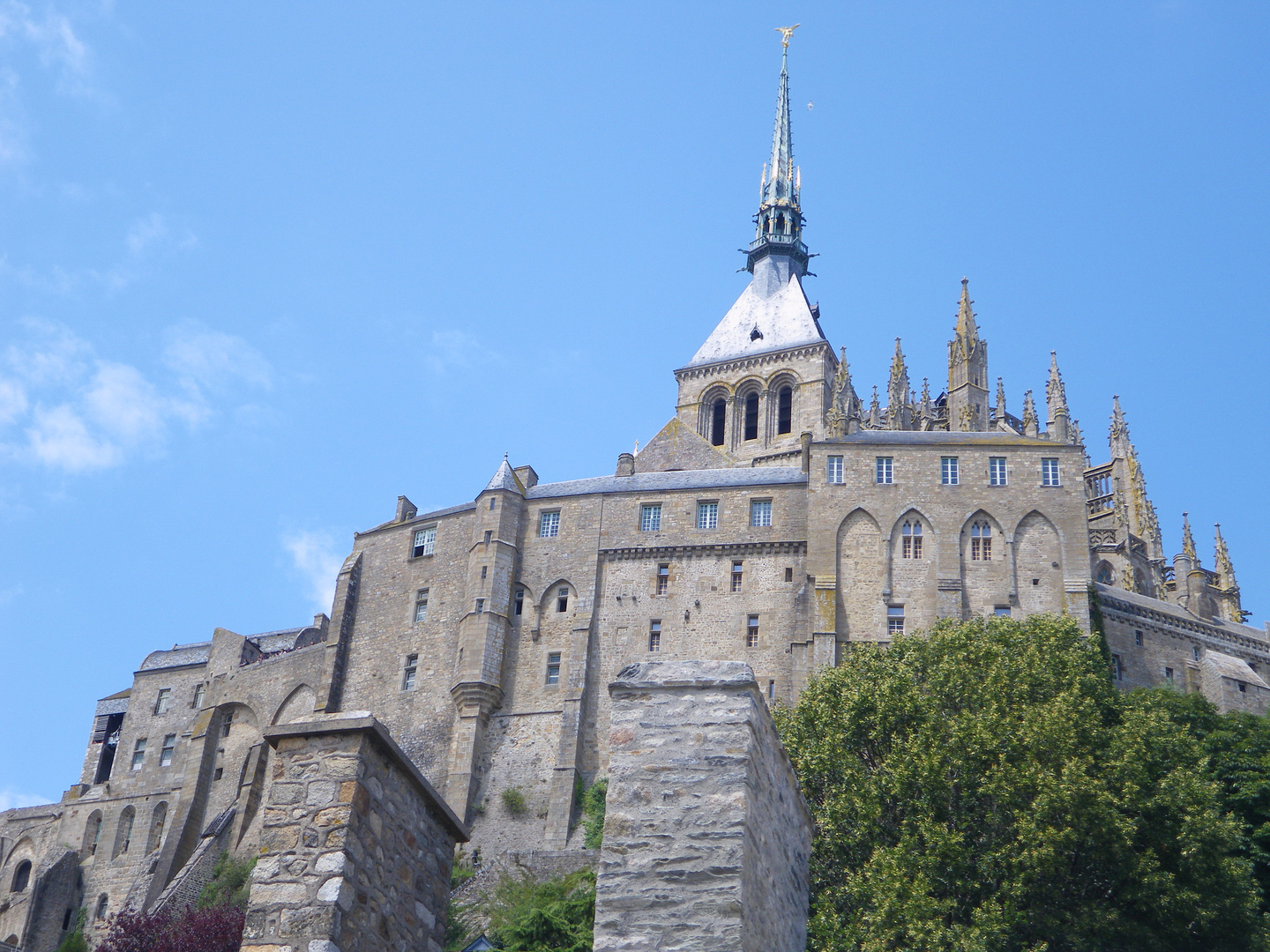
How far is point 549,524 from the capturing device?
58.8m

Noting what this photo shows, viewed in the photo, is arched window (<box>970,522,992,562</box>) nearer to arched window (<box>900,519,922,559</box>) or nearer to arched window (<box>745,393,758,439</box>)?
arched window (<box>900,519,922,559</box>)

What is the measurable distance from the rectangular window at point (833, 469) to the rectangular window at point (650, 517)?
21.8ft

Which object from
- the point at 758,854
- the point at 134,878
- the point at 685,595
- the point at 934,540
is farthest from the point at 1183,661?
the point at 758,854

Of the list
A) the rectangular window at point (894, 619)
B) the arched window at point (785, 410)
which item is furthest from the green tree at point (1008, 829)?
Result: the arched window at point (785, 410)

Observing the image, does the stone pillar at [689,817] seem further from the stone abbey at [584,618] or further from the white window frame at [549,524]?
the white window frame at [549,524]

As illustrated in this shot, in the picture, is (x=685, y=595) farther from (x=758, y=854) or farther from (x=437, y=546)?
(x=758, y=854)

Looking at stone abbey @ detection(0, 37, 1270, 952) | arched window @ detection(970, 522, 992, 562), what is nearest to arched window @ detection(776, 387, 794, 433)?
stone abbey @ detection(0, 37, 1270, 952)

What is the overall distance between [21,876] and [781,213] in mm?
62157

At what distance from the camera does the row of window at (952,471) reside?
2147 inches

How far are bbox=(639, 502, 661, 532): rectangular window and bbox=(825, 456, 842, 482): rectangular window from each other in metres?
6.66

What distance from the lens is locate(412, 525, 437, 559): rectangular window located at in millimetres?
60516

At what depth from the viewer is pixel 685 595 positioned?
55219mm

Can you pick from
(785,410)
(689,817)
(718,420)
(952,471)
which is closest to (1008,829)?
(952,471)

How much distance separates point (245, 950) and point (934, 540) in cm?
4568
